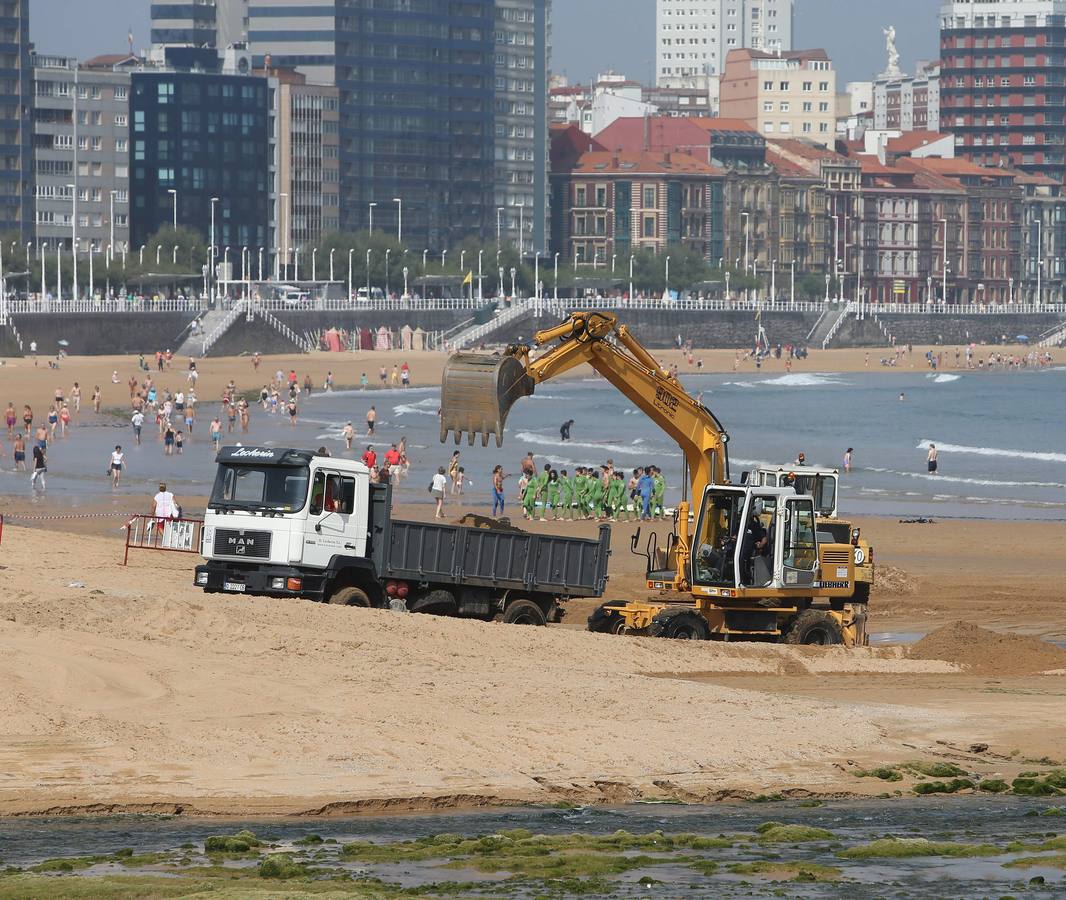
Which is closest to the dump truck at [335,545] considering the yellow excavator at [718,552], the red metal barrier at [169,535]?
the yellow excavator at [718,552]

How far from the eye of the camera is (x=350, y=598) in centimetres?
2492

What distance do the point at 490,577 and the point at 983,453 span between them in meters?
53.8

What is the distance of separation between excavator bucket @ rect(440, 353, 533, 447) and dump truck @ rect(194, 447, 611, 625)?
204 cm

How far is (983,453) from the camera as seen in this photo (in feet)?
252

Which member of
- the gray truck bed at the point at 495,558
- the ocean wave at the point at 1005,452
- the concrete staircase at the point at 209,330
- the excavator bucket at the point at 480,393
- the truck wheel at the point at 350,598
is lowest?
the ocean wave at the point at 1005,452

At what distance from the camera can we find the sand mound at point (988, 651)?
24.5 meters

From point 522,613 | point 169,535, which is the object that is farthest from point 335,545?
point 169,535

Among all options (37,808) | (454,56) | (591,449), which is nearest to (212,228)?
(454,56)

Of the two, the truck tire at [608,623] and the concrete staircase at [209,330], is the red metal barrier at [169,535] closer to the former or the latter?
the truck tire at [608,623]

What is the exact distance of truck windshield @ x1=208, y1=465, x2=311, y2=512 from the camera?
25.0 metres

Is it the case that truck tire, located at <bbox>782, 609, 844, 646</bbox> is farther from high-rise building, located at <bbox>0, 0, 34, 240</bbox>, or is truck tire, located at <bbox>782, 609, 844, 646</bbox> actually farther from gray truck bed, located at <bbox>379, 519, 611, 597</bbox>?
high-rise building, located at <bbox>0, 0, 34, 240</bbox>

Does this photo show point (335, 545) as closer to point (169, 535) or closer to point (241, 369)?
point (169, 535)

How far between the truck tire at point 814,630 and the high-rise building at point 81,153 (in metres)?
146

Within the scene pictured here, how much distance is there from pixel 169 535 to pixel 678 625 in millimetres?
9888
